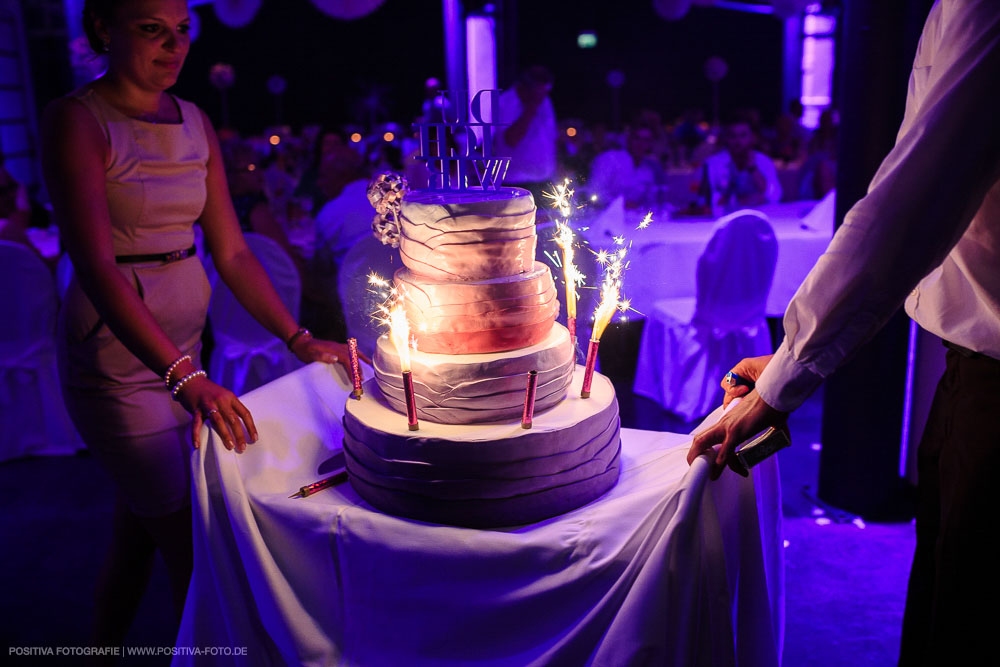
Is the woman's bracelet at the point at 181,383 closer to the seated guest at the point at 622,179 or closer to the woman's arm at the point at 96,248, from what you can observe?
the woman's arm at the point at 96,248

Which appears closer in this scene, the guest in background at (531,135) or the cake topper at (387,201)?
the cake topper at (387,201)

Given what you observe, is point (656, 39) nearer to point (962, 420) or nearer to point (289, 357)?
point (289, 357)

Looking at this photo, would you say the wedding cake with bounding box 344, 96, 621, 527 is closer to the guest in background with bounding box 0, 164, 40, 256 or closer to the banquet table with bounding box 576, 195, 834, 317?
the banquet table with bounding box 576, 195, 834, 317

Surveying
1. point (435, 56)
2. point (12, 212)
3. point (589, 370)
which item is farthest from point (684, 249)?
point (435, 56)

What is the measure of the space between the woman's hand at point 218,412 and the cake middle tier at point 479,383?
32 cm

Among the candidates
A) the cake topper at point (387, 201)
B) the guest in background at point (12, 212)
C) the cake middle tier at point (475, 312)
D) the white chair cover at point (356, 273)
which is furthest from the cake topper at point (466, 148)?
the guest in background at point (12, 212)

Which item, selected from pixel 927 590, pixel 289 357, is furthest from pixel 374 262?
pixel 927 590

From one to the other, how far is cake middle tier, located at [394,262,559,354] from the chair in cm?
239

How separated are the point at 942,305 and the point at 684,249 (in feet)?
10.4

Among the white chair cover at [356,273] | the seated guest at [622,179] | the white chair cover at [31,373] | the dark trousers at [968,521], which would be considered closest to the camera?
the dark trousers at [968,521]

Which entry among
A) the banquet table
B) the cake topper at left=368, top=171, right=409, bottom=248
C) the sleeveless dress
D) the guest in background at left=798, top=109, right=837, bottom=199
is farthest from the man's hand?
the guest in background at left=798, top=109, right=837, bottom=199

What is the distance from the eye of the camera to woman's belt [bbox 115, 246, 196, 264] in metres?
1.59

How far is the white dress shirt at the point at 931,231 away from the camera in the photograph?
0.94 meters

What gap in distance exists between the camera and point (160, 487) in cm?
164
